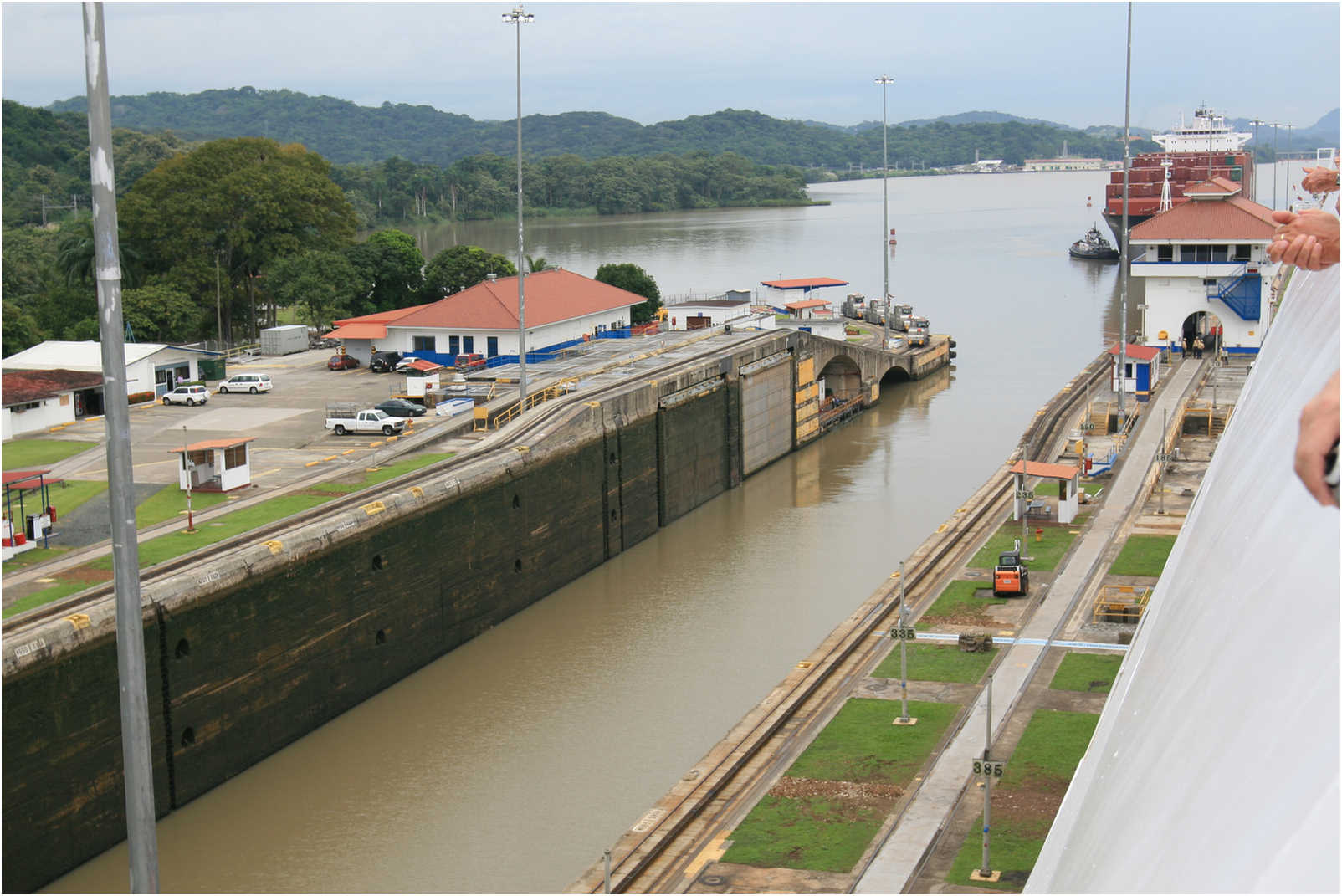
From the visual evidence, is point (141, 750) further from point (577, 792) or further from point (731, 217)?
point (731, 217)

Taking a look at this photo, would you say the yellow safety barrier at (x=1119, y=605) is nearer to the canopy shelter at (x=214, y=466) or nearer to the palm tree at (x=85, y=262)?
the canopy shelter at (x=214, y=466)

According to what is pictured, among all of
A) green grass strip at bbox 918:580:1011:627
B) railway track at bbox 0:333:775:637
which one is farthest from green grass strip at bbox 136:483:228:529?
green grass strip at bbox 918:580:1011:627

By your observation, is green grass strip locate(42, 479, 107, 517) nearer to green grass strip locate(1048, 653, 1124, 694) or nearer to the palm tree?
green grass strip locate(1048, 653, 1124, 694)

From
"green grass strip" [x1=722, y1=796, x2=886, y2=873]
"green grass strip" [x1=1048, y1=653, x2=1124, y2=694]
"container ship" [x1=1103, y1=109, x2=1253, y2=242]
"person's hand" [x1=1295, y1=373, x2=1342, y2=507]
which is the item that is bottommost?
"green grass strip" [x1=722, y1=796, x2=886, y2=873]

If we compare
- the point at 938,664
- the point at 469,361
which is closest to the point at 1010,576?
the point at 938,664

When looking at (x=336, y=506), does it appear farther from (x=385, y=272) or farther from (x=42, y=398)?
(x=385, y=272)

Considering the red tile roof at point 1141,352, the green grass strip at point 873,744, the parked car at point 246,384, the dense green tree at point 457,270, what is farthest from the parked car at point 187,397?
the red tile roof at point 1141,352
